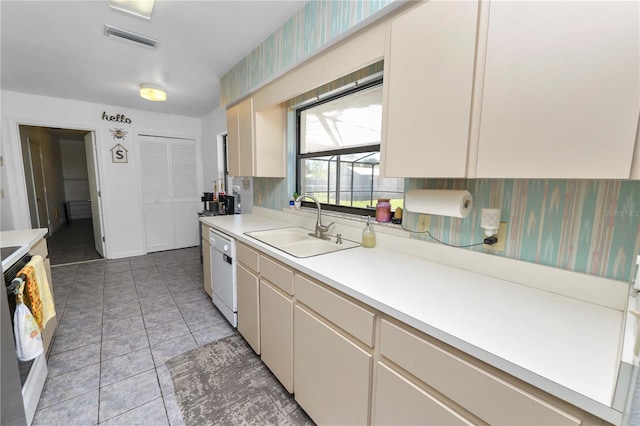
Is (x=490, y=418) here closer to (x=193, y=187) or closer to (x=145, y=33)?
(x=145, y=33)

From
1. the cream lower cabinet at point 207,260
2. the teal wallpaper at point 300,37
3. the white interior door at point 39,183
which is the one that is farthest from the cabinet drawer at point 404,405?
the white interior door at point 39,183

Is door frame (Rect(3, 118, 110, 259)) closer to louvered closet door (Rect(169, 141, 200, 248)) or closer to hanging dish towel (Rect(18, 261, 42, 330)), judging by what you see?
louvered closet door (Rect(169, 141, 200, 248))

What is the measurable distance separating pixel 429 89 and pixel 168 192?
471 centimetres

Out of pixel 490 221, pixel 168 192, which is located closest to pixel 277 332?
pixel 490 221

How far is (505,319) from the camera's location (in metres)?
0.81

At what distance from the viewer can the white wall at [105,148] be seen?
329cm

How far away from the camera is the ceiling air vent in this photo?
6.35ft

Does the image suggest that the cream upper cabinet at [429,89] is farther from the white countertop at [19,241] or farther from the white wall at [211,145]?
the white wall at [211,145]

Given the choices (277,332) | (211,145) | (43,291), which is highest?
(211,145)

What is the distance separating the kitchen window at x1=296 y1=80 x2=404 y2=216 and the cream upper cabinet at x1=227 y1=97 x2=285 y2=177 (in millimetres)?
190

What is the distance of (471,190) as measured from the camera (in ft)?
4.01

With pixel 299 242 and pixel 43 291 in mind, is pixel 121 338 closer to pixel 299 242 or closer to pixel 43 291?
pixel 43 291

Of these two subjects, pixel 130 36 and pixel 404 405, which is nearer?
pixel 404 405

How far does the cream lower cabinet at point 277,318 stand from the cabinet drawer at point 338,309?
0.13 meters
